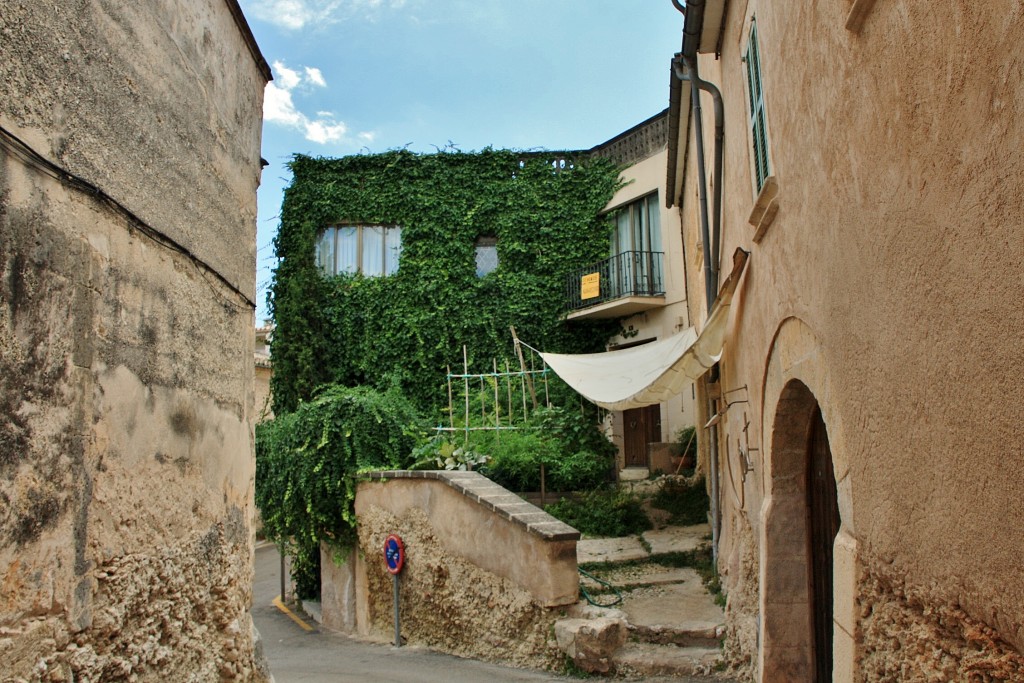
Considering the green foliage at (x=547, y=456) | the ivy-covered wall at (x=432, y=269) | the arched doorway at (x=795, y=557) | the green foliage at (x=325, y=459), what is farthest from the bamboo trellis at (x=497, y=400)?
the arched doorway at (x=795, y=557)

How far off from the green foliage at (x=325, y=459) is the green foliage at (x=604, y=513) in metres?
2.36

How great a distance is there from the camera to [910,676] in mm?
2396

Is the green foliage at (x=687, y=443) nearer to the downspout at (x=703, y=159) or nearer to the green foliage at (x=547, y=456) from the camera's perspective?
the green foliage at (x=547, y=456)

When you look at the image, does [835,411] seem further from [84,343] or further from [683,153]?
[683,153]

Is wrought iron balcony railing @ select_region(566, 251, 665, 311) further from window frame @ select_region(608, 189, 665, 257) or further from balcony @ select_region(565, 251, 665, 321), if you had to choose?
window frame @ select_region(608, 189, 665, 257)

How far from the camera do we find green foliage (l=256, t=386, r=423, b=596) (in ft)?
32.9

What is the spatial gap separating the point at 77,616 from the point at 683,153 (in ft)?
32.4

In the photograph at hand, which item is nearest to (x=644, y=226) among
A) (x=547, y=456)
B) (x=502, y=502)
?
(x=547, y=456)

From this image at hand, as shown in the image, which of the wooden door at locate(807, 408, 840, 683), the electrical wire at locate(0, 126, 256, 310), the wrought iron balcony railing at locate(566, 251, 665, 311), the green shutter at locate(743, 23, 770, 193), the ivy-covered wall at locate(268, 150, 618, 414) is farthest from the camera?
the ivy-covered wall at locate(268, 150, 618, 414)

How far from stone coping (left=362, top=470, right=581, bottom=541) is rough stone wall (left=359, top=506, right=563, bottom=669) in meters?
0.51

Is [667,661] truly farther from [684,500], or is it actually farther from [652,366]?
[684,500]

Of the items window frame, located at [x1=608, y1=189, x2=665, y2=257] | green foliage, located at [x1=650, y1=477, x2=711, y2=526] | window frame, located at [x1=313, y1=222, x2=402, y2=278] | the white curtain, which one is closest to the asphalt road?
green foliage, located at [x1=650, y1=477, x2=711, y2=526]

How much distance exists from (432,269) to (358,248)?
6.06 feet

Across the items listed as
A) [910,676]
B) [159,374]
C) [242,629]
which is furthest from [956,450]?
[242,629]
